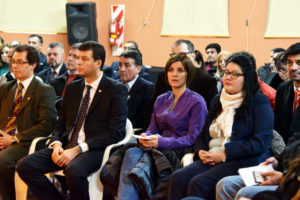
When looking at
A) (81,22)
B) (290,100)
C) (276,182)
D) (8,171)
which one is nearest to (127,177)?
(276,182)

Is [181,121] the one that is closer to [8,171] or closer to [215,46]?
[8,171]

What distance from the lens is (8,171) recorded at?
11.3 ft

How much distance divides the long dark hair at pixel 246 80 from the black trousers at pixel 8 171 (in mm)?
1825

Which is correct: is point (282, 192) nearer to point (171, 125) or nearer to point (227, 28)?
point (171, 125)

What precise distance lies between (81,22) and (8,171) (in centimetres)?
448

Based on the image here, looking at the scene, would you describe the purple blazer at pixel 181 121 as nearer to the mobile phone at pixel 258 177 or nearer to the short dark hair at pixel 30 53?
the mobile phone at pixel 258 177

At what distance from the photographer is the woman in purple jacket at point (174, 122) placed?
299cm

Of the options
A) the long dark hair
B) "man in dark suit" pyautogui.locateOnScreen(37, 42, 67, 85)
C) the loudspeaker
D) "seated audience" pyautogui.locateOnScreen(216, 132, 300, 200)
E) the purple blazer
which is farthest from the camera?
the loudspeaker

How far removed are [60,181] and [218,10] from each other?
4.08 metres

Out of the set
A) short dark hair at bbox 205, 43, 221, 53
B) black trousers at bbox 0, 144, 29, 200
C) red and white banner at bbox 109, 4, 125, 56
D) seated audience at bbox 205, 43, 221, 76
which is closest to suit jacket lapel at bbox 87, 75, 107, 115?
black trousers at bbox 0, 144, 29, 200

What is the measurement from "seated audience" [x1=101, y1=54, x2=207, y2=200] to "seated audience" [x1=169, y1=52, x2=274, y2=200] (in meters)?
0.17

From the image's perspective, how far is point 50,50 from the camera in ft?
17.0

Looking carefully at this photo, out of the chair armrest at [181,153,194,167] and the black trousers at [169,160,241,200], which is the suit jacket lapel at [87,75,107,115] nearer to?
the chair armrest at [181,153,194,167]

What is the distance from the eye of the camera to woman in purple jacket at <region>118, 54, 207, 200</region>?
9.81 ft
